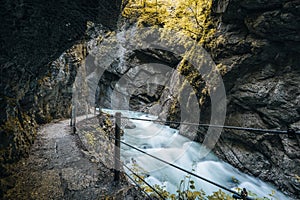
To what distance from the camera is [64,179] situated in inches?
105

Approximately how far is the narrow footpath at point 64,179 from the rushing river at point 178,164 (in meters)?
2.51

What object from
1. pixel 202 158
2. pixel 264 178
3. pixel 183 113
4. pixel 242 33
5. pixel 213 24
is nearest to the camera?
pixel 264 178

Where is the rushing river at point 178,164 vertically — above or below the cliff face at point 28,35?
below

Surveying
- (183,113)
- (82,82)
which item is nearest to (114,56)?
(82,82)

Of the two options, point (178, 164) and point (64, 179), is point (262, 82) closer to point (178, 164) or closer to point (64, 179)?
point (178, 164)

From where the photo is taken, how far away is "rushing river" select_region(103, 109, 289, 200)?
6.06 m

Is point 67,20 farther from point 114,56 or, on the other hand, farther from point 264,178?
point 114,56

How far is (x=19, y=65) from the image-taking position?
2.36 metres

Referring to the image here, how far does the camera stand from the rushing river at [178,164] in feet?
19.9

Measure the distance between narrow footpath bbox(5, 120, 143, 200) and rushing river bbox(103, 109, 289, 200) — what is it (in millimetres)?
2506

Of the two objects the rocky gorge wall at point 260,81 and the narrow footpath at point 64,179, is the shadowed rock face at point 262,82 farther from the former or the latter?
the narrow footpath at point 64,179

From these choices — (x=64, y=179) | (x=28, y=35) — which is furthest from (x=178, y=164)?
(x=28, y=35)

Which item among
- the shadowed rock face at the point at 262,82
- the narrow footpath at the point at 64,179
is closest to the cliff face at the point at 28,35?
the narrow footpath at the point at 64,179

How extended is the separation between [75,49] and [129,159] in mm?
7672
